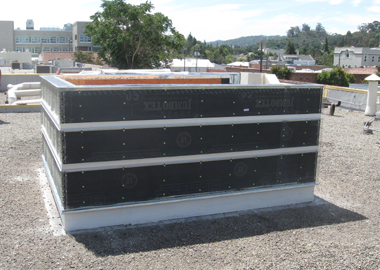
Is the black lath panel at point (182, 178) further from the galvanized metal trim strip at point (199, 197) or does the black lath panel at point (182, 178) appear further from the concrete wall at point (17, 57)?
the concrete wall at point (17, 57)

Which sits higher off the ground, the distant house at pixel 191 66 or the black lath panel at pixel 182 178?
the distant house at pixel 191 66

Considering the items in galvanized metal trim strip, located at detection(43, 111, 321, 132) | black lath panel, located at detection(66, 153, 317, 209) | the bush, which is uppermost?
the bush

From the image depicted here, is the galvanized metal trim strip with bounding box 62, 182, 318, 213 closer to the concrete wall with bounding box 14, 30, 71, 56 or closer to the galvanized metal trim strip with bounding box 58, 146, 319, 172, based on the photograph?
the galvanized metal trim strip with bounding box 58, 146, 319, 172

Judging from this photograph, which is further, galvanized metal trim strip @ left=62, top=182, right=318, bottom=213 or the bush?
the bush

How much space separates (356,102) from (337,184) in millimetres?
14072

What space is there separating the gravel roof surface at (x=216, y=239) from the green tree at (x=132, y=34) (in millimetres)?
18702

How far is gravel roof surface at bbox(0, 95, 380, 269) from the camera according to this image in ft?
18.0

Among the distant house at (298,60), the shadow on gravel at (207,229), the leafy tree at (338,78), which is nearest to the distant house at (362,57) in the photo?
the distant house at (298,60)

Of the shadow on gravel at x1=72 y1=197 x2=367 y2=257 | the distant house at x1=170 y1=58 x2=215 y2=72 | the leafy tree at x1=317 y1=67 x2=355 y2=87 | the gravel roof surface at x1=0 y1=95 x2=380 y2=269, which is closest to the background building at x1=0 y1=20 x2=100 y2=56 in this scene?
the distant house at x1=170 y1=58 x2=215 y2=72

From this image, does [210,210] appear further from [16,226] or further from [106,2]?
[106,2]

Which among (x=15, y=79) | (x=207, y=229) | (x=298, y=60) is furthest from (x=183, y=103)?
(x=298, y=60)

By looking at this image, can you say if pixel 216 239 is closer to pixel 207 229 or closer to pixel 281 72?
pixel 207 229

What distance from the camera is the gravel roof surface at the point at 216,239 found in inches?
217

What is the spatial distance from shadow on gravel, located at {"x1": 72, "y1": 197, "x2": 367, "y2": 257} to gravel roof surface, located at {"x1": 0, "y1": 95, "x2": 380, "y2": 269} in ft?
0.05
